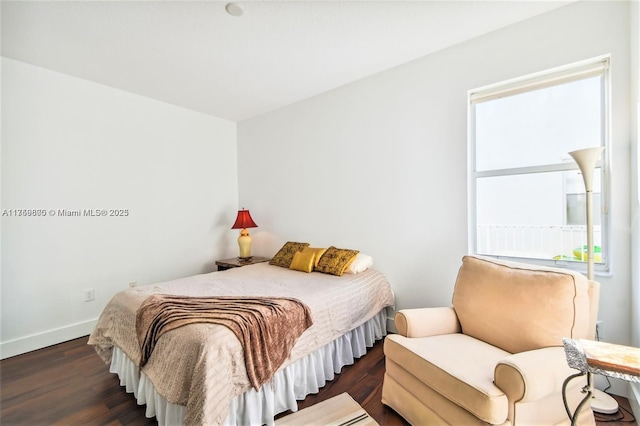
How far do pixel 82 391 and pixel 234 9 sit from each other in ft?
9.12

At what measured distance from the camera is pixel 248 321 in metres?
1.57

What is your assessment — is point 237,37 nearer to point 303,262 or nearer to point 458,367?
point 303,262

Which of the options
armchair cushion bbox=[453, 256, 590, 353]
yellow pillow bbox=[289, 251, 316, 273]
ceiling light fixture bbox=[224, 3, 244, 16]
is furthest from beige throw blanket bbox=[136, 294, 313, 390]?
ceiling light fixture bbox=[224, 3, 244, 16]

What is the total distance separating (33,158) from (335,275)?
2.92 meters

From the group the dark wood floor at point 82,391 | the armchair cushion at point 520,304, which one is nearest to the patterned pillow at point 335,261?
the dark wood floor at point 82,391

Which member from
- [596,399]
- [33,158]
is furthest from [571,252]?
[33,158]

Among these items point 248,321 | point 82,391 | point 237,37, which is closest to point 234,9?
point 237,37

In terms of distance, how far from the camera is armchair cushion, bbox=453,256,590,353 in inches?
56.9

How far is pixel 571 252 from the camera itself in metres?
2.09

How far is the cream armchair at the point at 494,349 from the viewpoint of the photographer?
121cm

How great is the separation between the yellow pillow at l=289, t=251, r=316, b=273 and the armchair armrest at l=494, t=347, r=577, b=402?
71.5 inches

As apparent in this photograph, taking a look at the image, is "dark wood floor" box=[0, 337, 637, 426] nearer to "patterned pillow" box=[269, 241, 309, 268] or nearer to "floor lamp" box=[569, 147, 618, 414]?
"floor lamp" box=[569, 147, 618, 414]

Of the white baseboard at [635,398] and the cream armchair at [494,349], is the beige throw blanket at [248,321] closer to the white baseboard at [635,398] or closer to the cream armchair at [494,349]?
the cream armchair at [494,349]

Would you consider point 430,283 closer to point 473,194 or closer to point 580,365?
point 473,194
